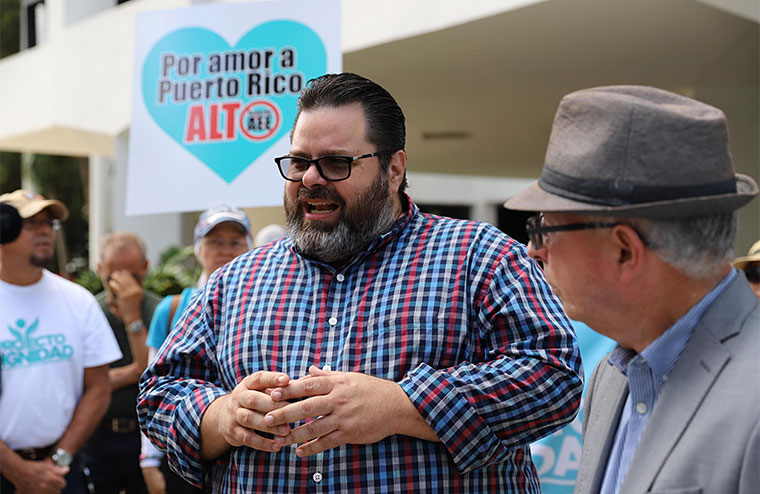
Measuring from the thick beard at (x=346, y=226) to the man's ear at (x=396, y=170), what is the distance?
45mm

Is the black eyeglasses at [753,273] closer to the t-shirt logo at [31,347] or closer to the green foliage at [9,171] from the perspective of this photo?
the t-shirt logo at [31,347]

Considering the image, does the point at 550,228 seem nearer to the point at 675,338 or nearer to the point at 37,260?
the point at 675,338

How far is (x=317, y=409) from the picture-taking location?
2049 millimetres

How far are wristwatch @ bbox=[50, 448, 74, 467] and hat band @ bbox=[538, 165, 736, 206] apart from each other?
3465mm

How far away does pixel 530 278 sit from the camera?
7.55 ft

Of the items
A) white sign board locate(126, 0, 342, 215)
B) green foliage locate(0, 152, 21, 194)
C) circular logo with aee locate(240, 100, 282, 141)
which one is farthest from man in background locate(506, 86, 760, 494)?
green foliage locate(0, 152, 21, 194)

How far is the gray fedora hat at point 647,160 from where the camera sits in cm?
147

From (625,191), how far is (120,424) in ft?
14.3

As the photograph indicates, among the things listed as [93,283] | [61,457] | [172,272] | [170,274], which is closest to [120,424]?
[61,457]

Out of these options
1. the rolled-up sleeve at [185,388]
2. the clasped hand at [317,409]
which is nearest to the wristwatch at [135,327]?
the rolled-up sleeve at [185,388]

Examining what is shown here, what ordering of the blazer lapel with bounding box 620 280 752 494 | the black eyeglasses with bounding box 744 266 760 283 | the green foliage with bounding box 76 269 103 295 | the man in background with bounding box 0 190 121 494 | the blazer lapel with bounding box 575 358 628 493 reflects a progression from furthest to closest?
the green foliage with bounding box 76 269 103 295 < the black eyeglasses with bounding box 744 266 760 283 < the man in background with bounding box 0 190 121 494 < the blazer lapel with bounding box 575 358 628 493 < the blazer lapel with bounding box 620 280 752 494

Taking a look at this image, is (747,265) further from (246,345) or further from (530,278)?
(246,345)

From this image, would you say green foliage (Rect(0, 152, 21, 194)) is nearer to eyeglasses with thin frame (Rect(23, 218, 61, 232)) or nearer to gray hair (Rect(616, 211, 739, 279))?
eyeglasses with thin frame (Rect(23, 218, 61, 232))

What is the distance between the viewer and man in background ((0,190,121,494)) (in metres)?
4.17
